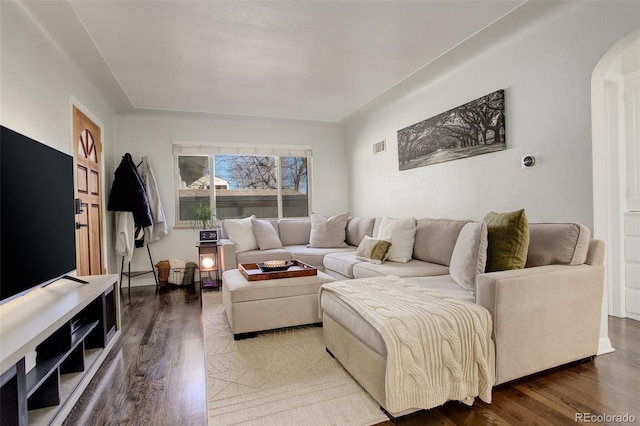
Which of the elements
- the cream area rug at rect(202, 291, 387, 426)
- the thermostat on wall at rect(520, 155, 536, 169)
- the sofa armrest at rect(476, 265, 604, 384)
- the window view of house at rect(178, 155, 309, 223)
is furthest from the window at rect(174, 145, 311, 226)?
the sofa armrest at rect(476, 265, 604, 384)

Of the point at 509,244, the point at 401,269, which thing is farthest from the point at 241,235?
the point at 509,244

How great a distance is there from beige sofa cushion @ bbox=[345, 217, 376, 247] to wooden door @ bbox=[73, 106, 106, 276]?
308cm

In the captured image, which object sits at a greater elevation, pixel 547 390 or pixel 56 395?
pixel 56 395

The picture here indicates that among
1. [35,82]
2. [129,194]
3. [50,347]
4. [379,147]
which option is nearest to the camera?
[50,347]

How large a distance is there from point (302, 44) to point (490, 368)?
2669 mm

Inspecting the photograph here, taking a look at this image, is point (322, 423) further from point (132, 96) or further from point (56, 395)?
point (132, 96)

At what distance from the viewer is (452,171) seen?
3.42m

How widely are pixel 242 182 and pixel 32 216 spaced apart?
362 cm

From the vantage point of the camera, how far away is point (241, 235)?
4277 mm

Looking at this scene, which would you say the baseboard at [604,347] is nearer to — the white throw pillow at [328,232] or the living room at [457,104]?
the living room at [457,104]

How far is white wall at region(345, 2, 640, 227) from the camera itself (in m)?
2.25

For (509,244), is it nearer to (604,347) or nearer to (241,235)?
(604,347)

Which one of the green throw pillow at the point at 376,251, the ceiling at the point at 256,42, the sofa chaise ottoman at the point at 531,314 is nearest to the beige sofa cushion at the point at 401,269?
the green throw pillow at the point at 376,251

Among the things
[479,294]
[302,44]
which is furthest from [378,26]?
[479,294]
